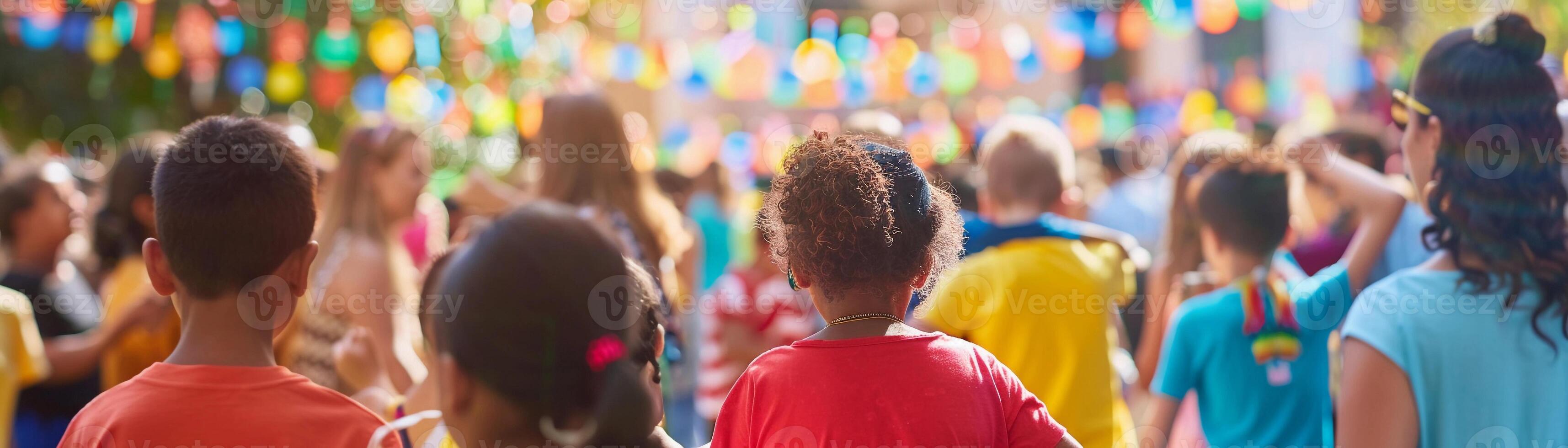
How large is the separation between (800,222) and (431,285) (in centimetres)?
53

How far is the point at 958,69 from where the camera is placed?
879 cm

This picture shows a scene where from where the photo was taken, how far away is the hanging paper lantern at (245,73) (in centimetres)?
790

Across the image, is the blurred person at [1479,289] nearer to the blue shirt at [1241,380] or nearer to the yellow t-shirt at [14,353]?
the blue shirt at [1241,380]

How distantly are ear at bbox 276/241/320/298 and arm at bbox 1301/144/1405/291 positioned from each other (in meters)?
1.99

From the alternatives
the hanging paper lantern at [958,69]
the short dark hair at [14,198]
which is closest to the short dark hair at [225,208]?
the short dark hair at [14,198]

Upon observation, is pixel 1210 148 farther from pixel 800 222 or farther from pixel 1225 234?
pixel 800 222

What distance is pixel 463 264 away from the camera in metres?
1.15

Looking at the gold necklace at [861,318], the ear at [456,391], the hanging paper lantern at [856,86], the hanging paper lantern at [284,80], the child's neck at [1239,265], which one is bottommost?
the hanging paper lantern at [856,86]

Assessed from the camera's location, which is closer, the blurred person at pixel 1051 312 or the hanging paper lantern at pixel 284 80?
the blurred person at pixel 1051 312

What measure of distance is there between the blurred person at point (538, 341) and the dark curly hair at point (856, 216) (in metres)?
0.34

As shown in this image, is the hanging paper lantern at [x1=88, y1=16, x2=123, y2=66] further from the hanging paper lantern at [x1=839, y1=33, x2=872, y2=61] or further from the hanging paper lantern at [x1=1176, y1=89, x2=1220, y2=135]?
the hanging paper lantern at [x1=1176, y1=89, x2=1220, y2=135]
